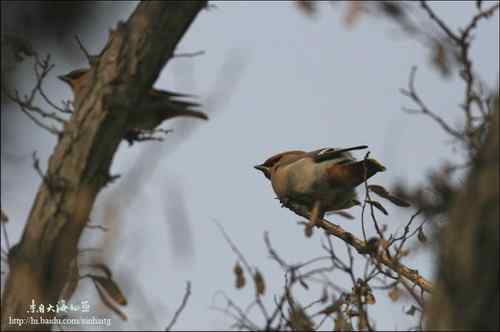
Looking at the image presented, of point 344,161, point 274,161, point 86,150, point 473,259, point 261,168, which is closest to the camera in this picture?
point 473,259

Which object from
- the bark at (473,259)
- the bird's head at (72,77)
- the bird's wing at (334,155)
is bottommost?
the bark at (473,259)

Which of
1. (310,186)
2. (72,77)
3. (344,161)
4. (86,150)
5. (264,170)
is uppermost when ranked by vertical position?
(72,77)

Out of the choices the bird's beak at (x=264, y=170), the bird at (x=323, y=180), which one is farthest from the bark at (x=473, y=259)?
the bird's beak at (x=264, y=170)

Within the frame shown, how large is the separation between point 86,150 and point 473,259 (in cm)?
Result: 160

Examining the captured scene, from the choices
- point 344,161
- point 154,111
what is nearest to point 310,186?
point 344,161

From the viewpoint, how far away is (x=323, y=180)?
6.44m

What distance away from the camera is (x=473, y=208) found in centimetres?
252

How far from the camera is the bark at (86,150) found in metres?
3.04

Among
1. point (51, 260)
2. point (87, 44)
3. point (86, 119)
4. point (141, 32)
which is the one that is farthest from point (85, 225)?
point (87, 44)

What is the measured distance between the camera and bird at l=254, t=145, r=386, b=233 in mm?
6336

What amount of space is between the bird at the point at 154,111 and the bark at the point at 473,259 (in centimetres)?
142

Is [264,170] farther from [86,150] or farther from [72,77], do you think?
[86,150]

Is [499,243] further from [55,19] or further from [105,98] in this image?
[55,19]

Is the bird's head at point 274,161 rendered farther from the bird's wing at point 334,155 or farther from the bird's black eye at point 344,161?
the bird's black eye at point 344,161
